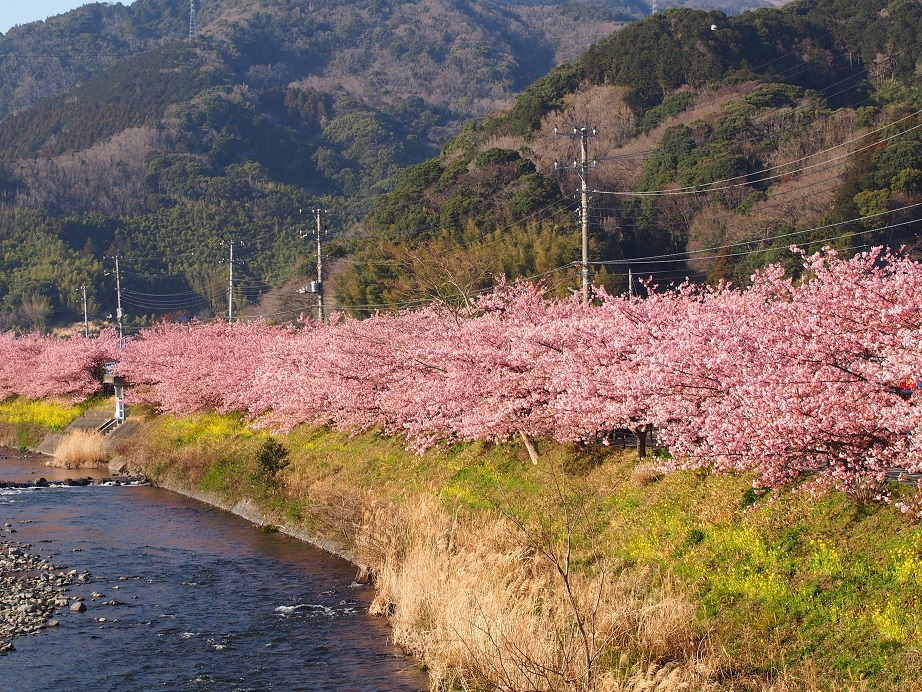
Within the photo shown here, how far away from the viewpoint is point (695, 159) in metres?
79.9

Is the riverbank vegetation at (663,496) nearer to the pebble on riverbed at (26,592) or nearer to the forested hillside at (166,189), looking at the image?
the pebble on riverbed at (26,592)

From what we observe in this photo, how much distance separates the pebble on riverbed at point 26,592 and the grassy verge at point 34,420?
27.9 meters

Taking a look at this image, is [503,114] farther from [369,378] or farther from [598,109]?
[369,378]

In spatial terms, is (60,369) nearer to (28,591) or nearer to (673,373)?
(28,591)

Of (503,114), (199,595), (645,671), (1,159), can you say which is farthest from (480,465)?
(1,159)

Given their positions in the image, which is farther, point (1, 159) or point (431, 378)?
point (1, 159)

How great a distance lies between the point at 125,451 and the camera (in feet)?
138

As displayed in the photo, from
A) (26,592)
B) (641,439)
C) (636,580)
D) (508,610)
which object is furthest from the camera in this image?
(26,592)

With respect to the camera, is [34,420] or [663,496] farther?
[34,420]

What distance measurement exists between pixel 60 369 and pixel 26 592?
38471 mm

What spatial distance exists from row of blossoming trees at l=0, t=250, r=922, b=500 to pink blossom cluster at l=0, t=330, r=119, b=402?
2255 cm

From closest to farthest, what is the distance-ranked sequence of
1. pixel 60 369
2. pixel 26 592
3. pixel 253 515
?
pixel 26 592 < pixel 253 515 < pixel 60 369

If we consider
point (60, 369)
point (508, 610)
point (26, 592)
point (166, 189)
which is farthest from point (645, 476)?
point (166, 189)

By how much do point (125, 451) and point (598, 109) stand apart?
68.4m
